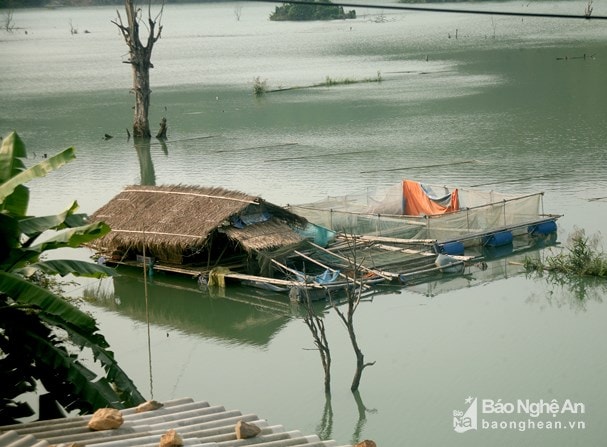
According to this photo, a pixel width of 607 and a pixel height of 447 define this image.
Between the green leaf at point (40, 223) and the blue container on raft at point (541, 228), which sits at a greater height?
the green leaf at point (40, 223)

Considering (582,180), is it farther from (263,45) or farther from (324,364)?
(263,45)

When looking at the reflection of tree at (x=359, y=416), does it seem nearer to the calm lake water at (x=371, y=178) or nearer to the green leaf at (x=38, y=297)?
the calm lake water at (x=371, y=178)

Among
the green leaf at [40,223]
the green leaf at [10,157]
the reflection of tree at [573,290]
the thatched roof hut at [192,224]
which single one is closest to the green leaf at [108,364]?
the green leaf at [40,223]

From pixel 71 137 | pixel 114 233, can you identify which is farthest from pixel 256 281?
pixel 71 137

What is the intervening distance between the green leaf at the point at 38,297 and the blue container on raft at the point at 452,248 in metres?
9.20

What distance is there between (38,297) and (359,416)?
449cm

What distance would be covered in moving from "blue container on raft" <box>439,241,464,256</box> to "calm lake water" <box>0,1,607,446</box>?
43cm

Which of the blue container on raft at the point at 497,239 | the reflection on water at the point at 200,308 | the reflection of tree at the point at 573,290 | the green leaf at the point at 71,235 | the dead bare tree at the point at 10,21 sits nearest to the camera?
the green leaf at the point at 71,235

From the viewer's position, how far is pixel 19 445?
7.88 m

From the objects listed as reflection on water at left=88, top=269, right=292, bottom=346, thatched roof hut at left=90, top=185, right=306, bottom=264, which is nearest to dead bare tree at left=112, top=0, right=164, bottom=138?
thatched roof hut at left=90, top=185, right=306, bottom=264

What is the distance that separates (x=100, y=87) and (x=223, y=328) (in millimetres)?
36977

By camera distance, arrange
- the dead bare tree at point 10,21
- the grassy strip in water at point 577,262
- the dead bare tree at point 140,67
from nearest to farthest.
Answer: the grassy strip in water at point 577,262 → the dead bare tree at point 140,67 → the dead bare tree at point 10,21

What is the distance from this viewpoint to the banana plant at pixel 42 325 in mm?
11031

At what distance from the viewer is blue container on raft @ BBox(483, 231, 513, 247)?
791 inches
